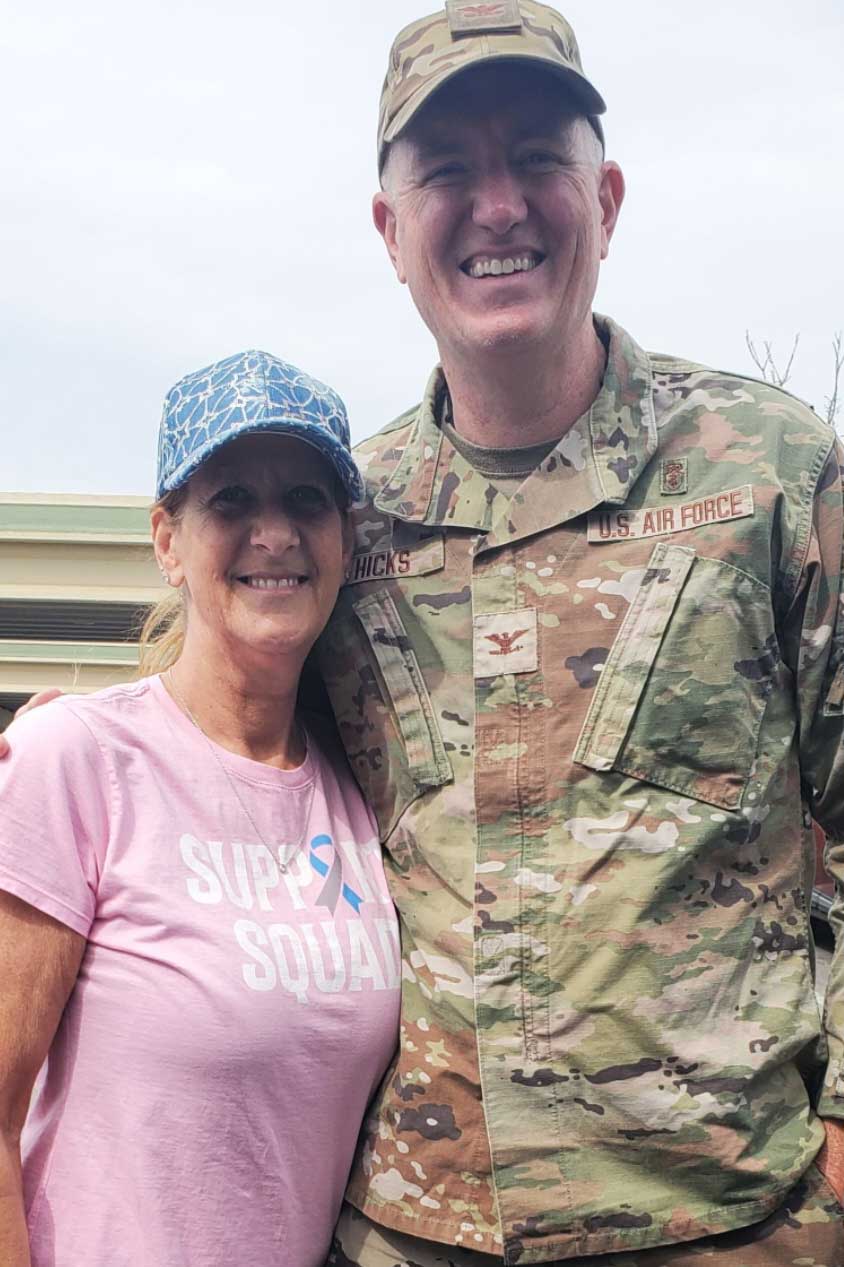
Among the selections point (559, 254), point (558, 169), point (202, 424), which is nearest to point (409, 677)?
point (202, 424)

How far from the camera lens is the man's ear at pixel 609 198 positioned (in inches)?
98.0

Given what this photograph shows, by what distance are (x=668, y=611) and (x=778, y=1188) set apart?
3.11 ft

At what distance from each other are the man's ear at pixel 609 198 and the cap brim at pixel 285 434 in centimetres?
65

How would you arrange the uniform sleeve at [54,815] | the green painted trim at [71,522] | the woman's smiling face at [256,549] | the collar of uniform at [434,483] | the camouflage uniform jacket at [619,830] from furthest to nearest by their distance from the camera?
1. the green painted trim at [71,522]
2. the collar of uniform at [434,483]
3. the woman's smiling face at [256,549]
4. the camouflage uniform jacket at [619,830]
5. the uniform sleeve at [54,815]

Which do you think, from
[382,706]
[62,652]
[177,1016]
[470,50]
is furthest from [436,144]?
[62,652]

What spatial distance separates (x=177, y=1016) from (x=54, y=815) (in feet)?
1.20

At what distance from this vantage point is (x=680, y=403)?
240 cm

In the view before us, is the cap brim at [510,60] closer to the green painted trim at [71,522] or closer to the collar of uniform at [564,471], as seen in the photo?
the collar of uniform at [564,471]

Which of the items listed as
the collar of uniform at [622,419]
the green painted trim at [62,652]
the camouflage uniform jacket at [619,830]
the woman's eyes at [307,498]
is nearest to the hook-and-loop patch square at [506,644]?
the camouflage uniform jacket at [619,830]

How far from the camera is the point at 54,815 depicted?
199 cm

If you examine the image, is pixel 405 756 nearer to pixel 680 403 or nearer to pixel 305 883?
pixel 305 883

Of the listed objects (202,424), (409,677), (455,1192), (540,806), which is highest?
(202,424)

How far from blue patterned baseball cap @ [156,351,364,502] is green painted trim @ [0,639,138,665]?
9.88 metres

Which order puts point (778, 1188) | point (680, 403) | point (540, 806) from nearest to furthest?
point (778, 1188) → point (540, 806) → point (680, 403)
